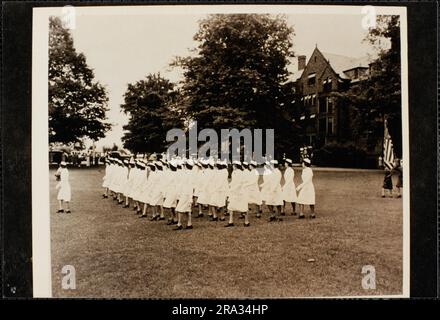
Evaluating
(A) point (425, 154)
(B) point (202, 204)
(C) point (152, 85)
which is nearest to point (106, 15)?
(C) point (152, 85)

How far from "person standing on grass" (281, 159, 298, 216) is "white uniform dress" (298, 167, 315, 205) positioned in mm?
75

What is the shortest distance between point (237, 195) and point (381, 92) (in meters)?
1.97

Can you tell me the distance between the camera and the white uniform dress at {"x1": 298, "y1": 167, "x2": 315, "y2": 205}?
4707mm

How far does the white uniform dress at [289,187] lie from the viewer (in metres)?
4.73

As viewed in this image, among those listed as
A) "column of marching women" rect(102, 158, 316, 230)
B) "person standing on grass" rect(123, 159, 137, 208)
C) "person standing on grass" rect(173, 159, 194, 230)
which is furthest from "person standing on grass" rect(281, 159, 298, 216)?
"person standing on grass" rect(123, 159, 137, 208)

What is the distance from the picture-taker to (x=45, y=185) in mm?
4633

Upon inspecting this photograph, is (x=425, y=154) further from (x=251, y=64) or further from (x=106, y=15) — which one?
(x=106, y=15)

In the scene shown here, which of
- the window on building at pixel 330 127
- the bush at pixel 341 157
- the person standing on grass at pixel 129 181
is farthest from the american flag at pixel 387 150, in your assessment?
the person standing on grass at pixel 129 181

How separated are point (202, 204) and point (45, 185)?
1.73m

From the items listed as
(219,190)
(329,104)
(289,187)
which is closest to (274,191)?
(289,187)

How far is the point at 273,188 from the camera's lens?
482cm

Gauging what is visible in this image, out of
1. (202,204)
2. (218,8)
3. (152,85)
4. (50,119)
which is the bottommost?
(202,204)

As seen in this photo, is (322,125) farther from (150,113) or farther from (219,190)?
(150,113)
